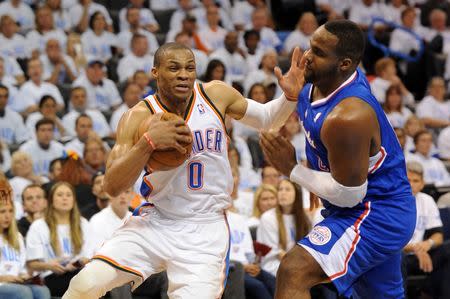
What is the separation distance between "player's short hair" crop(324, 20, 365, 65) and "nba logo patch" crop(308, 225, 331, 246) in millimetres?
941

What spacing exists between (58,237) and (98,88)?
4069 mm

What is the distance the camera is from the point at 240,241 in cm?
780

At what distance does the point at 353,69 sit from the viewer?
4.94 m

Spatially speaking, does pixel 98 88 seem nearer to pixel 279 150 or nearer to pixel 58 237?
pixel 58 237

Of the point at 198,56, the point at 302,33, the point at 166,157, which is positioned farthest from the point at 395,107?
the point at 166,157

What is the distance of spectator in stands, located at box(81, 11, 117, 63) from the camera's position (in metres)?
12.1

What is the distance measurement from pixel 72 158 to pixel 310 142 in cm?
462

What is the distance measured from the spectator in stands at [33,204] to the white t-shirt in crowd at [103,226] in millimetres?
588

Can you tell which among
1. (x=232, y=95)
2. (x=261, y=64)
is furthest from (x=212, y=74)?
(x=232, y=95)

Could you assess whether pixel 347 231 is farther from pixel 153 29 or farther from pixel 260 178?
pixel 153 29

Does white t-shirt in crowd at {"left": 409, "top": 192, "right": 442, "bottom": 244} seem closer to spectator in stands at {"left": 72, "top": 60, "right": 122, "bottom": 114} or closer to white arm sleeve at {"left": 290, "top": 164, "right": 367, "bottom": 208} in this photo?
white arm sleeve at {"left": 290, "top": 164, "right": 367, "bottom": 208}

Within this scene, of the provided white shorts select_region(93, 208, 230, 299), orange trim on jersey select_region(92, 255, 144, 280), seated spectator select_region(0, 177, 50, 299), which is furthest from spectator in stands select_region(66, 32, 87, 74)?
orange trim on jersey select_region(92, 255, 144, 280)

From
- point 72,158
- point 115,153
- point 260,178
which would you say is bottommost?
point 260,178

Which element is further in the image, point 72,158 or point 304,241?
point 72,158
